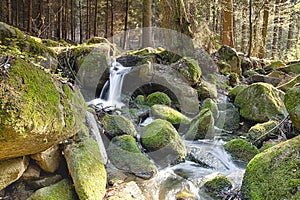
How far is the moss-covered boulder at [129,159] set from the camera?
4.75 metres

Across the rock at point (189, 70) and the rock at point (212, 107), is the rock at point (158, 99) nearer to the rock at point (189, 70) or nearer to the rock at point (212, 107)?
the rock at point (212, 107)

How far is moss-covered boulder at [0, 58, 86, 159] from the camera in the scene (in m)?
2.44

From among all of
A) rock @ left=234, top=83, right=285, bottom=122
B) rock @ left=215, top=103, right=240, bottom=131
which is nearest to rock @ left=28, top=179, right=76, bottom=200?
rock @ left=215, top=103, right=240, bottom=131

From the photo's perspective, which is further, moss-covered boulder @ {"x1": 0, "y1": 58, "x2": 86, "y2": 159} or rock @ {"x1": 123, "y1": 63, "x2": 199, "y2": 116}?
rock @ {"x1": 123, "y1": 63, "x2": 199, "y2": 116}

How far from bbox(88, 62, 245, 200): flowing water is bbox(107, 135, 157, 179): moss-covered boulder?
0.19 m

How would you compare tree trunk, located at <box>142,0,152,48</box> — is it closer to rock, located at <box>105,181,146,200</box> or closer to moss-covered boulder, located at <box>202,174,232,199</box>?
moss-covered boulder, located at <box>202,174,232,199</box>

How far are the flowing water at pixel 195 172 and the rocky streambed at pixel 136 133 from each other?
0.07 ft

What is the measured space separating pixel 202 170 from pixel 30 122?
149 inches

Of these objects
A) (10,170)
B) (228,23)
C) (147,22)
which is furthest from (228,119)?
(228,23)

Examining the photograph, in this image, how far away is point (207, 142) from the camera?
265 inches

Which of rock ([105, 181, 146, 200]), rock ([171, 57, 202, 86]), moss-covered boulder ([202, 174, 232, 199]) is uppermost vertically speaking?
rock ([171, 57, 202, 86])

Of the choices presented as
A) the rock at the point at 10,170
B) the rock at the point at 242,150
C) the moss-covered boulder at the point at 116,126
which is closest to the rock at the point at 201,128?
the rock at the point at 242,150

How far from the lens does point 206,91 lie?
9227 mm

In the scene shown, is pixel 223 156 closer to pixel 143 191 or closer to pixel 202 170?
pixel 202 170
